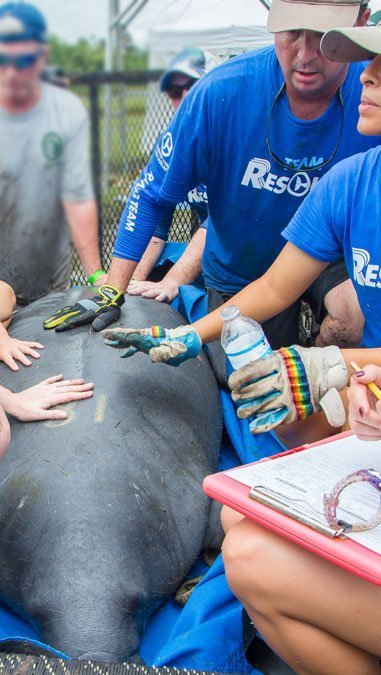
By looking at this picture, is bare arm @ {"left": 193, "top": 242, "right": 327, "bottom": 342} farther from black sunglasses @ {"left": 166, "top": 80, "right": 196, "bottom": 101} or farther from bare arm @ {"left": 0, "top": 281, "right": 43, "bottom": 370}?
black sunglasses @ {"left": 166, "top": 80, "right": 196, "bottom": 101}

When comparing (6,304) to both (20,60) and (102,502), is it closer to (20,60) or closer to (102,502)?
(102,502)

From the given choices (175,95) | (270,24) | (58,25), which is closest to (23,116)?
(58,25)

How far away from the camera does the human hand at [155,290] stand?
3293mm

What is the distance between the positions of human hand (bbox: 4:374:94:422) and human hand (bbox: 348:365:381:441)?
3.28 feet

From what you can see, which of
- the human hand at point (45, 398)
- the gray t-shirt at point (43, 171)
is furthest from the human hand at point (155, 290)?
the gray t-shirt at point (43, 171)

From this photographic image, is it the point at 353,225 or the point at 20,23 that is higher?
the point at 20,23

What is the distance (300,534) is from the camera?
1486mm

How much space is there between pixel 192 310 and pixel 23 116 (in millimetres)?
2850

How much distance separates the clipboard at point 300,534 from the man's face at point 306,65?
5.28ft

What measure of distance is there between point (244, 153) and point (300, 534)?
5.97 ft

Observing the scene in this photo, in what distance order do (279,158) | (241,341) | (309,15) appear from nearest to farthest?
(241,341), (309,15), (279,158)

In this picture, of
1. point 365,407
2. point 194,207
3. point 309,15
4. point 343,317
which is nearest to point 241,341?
point 365,407

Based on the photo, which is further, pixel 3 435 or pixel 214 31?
pixel 214 31

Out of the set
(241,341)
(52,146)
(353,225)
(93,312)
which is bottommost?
(93,312)
